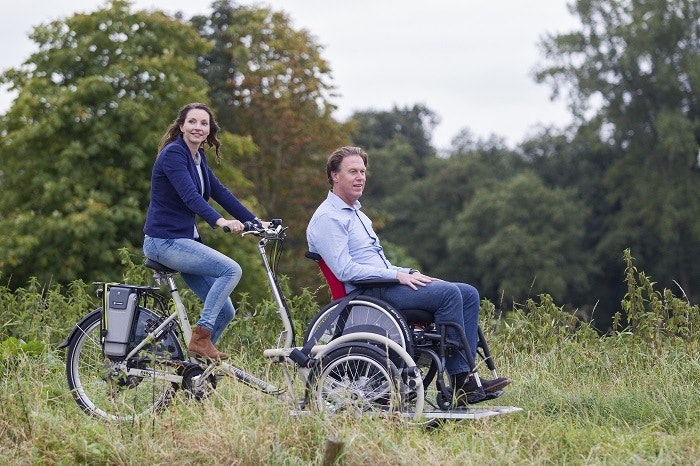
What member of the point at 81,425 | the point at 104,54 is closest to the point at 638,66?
the point at 104,54

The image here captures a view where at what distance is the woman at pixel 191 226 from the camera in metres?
6.03

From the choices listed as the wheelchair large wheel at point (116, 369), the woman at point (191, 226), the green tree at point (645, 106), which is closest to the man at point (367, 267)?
the woman at point (191, 226)

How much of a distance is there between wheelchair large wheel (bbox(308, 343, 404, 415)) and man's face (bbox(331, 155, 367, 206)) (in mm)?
817

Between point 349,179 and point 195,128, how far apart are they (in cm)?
89

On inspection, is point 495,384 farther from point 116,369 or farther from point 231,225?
point 116,369

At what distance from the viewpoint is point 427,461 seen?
4.62m

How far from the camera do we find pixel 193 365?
6090 mm

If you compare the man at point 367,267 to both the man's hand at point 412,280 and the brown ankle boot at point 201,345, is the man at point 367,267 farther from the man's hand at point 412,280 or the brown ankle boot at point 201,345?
the brown ankle boot at point 201,345

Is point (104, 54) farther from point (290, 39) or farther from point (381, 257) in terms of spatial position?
point (381, 257)

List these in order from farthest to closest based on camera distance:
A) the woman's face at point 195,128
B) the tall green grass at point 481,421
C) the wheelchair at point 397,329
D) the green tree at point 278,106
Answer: the green tree at point 278,106
the woman's face at point 195,128
the wheelchair at point 397,329
the tall green grass at point 481,421

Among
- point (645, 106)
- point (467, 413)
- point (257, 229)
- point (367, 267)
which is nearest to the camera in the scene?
point (467, 413)

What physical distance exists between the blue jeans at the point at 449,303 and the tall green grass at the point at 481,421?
32cm

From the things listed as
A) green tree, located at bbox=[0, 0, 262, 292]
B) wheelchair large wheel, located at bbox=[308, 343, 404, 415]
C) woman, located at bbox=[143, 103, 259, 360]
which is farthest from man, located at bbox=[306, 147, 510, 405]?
green tree, located at bbox=[0, 0, 262, 292]

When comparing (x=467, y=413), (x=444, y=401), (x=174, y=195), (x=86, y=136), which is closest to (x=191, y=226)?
(x=174, y=195)
